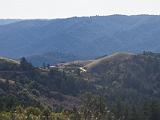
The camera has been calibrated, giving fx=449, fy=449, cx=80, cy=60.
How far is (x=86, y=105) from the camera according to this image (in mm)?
143750

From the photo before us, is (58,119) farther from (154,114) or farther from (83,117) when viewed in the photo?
(154,114)

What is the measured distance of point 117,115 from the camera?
168m

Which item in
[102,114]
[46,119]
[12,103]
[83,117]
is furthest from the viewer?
[12,103]

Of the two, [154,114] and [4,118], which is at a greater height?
[4,118]

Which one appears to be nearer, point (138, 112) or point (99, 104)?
point (99, 104)

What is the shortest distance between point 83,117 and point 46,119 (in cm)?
1364

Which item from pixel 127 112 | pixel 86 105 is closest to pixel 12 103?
pixel 86 105

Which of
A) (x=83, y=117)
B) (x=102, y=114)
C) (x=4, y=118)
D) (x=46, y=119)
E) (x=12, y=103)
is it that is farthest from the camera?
(x=12, y=103)

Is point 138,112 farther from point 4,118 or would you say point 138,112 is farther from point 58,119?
point 4,118

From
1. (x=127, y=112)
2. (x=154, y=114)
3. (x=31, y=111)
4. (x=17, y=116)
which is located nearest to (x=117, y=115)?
(x=127, y=112)

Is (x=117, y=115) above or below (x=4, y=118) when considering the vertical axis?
below

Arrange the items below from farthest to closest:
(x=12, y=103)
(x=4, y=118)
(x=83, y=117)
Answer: (x=12, y=103) → (x=83, y=117) → (x=4, y=118)

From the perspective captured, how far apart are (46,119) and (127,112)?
5512cm

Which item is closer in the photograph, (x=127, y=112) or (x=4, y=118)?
(x=4, y=118)
